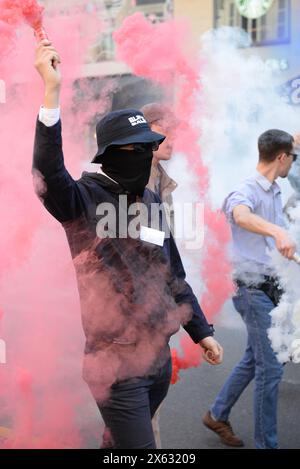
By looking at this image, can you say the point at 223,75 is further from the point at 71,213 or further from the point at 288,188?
the point at 71,213

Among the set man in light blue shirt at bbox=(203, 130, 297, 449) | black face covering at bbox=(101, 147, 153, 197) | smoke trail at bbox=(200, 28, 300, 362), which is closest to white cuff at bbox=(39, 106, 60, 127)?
black face covering at bbox=(101, 147, 153, 197)

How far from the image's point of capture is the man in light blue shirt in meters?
3.31

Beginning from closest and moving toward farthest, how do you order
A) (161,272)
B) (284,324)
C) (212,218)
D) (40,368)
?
(161,272)
(40,368)
(284,324)
(212,218)

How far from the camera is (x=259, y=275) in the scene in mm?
3398

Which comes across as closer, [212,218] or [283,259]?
[283,259]

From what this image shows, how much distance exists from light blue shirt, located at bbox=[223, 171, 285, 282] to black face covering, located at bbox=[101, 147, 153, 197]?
115 cm

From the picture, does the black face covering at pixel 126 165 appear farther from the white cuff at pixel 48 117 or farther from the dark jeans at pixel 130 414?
the dark jeans at pixel 130 414

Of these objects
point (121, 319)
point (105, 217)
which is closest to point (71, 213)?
point (105, 217)

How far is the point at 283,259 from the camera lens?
3.37 m

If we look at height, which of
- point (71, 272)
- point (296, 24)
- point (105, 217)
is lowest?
point (71, 272)

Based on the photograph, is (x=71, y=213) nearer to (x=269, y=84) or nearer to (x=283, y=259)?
(x=283, y=259)

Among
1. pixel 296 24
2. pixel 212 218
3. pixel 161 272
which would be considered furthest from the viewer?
pixel 296 24

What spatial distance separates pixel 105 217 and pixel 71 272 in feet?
2.88

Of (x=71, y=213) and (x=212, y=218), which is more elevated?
(x=71, y=213)
